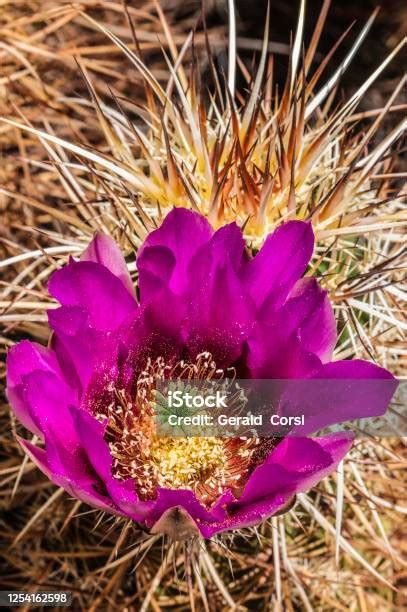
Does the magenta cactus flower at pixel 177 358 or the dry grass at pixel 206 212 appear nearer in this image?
the magenta cactus flower at pixel 177 358

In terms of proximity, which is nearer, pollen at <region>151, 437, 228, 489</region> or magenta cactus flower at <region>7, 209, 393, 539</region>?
magenta cactus flower at <region>7, 209, 393, 539</region>

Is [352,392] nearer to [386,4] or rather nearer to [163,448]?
[163,448]

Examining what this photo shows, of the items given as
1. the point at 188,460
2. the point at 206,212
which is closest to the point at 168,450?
the point at 188,460

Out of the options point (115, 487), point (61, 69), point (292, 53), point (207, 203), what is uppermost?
point (61, 69)

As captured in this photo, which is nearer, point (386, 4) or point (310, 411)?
point (310, 411)

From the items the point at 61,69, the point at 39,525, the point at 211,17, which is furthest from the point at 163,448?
the point at 211,17

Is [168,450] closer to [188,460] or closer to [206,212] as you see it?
[188,460]
